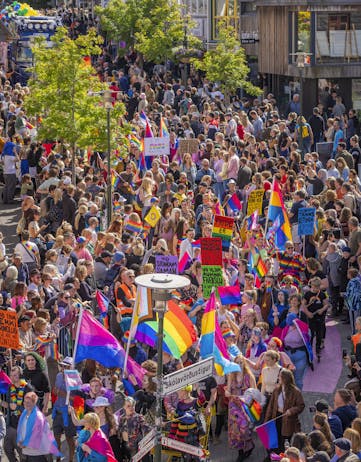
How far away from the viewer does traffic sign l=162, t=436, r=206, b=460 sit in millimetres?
12892

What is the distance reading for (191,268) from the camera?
757 inches

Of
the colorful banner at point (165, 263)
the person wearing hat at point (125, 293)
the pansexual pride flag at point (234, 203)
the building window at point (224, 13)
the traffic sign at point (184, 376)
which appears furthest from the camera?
the building window at point (224, 13)

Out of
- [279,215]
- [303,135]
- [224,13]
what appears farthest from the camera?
[224,13]

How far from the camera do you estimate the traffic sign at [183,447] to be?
1289 cm

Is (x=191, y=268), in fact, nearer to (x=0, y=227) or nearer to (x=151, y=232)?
(x=151, y=232)

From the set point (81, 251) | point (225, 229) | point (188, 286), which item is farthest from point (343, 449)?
point (81, 251)

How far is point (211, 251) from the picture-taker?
17938 millimetres

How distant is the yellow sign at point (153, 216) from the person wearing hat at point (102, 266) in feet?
8.05

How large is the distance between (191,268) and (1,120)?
17.7 metres

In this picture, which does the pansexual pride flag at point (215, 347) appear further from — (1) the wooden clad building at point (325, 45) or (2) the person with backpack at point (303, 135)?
(1) the wooden clad building at point (325, 45)

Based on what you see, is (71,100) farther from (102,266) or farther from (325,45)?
(325,45)

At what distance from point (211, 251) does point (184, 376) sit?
551 cm

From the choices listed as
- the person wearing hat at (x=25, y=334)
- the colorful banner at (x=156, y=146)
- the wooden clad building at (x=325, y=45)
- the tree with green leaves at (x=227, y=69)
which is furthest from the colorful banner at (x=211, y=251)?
the wooden clad building at (x=325, y=45)

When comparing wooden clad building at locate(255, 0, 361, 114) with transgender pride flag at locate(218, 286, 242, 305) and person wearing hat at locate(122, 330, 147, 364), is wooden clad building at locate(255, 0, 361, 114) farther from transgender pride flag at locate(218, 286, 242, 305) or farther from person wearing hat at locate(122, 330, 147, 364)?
person wearing hat at locate(122, 330, 147, 364)
